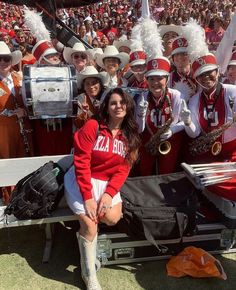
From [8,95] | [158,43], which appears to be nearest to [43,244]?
[8,95]

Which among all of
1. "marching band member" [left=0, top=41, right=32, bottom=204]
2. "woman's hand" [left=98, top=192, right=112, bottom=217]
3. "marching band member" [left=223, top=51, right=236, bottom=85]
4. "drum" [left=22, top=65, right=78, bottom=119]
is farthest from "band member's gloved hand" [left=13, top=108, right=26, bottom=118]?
"marching band member" [left=223, top=51, right=236, bottom=85]

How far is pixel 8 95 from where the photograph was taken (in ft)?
12.5

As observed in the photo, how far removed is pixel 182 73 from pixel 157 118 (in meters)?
0.79

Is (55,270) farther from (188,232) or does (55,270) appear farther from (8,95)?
(8,95)

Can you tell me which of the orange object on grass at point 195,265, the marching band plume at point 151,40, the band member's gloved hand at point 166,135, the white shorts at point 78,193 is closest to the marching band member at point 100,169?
the white shorts at point 78,193

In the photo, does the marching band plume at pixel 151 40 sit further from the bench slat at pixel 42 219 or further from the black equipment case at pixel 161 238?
the bench slat at pixel 42 219

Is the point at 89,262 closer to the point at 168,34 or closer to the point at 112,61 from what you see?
the point at 112,61

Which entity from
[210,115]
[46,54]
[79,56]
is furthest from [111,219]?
[79,56]

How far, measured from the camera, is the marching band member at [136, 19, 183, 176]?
3467 mm

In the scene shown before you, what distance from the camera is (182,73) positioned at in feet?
13.4

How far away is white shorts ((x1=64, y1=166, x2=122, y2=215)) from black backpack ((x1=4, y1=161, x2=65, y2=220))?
0.31 ft

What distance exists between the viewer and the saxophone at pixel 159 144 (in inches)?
139

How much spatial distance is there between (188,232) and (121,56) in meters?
2.57

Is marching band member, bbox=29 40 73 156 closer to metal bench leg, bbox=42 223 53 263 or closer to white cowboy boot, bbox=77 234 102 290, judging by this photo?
metal bench leg, bbox=42 223 53 263
